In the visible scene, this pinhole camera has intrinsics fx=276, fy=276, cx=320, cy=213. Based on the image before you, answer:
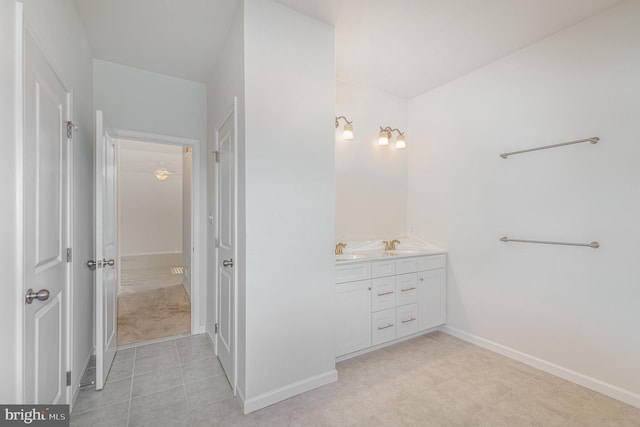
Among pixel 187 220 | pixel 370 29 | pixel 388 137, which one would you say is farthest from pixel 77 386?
pixel 388 137

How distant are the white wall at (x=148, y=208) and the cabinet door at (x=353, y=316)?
6.89 meters

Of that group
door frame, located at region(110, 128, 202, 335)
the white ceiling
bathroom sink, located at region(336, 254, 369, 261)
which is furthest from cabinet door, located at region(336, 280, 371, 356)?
the white ceiling

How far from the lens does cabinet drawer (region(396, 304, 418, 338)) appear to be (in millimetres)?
2771

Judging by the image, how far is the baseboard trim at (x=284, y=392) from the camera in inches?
72.9

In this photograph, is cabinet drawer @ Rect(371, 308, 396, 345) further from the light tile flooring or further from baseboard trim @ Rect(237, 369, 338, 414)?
baseboard trim @ Rect(237, 369, 338, 414)

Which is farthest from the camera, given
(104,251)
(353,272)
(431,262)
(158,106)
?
(431,262)

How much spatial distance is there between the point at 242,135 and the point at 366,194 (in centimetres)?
181

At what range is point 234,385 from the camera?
80.2 inches

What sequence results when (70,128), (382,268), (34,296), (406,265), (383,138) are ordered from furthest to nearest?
1. (383,138)
2. (406,265)
3. (382,268)
4. (70,128)
5. (34,296)

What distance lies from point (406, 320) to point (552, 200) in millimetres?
1698

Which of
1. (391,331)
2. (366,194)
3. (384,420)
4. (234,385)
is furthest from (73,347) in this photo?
(366,194)

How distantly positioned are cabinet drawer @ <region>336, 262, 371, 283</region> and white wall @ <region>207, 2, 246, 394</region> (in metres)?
0.85

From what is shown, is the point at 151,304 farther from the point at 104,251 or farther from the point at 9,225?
the point at 9,225

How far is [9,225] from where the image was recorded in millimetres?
1100
